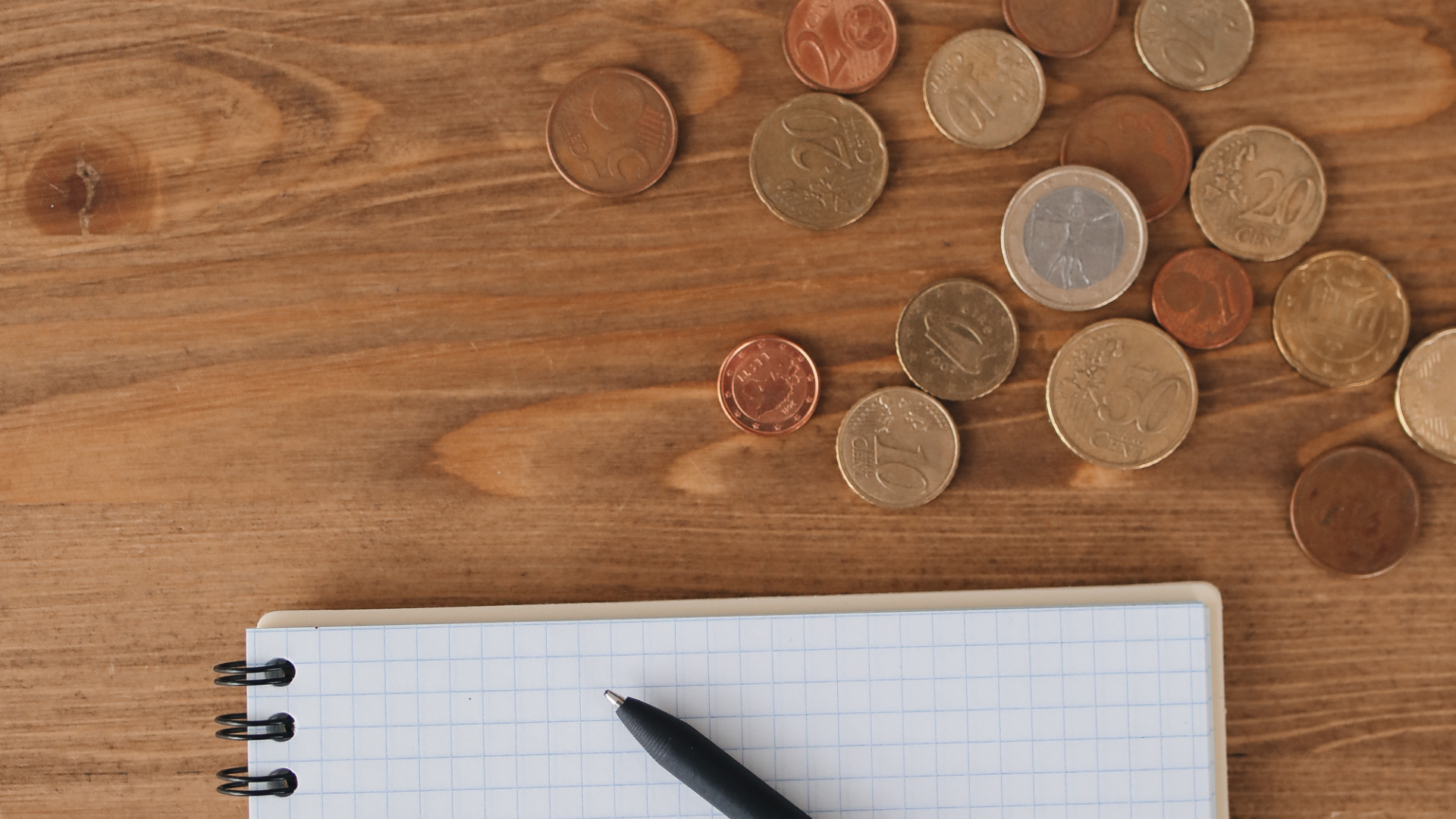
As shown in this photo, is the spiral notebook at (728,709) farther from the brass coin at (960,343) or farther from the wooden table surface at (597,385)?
the brass coin at (960,343)

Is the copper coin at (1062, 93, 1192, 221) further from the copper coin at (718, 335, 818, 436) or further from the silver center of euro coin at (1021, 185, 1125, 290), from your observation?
the copper coin at (718, 335, 818, 436)

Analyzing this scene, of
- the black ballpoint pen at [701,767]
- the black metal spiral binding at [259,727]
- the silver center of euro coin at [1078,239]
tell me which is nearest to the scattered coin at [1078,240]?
the silver center of euro coin at [1078,239]

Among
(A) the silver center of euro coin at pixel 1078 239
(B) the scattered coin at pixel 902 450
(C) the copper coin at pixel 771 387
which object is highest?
(A) the silver center of euro coin at pixel 1078 239

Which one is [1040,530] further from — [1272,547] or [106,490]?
[106,490]

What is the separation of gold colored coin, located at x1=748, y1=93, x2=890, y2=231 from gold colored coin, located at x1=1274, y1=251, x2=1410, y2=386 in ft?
1.20

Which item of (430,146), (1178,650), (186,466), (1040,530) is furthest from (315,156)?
(1178,650)

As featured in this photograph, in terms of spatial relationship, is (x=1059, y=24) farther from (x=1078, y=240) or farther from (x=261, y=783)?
(x=261, y=783)

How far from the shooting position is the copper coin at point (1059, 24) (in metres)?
0.67

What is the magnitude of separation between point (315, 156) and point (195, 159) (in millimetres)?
107

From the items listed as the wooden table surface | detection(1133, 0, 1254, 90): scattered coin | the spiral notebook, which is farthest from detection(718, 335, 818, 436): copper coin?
detection(1133, 0, 1254, 90): scattered coin

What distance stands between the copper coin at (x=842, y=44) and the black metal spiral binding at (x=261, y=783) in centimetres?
73

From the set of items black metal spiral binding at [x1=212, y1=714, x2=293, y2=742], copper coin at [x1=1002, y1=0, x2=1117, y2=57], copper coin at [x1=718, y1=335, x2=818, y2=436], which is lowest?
black metal spiral binding at [x1=212, y1=714, x2=293, y2=742]

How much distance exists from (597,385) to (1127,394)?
0.45 m

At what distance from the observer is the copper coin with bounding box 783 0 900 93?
0.67 metres
